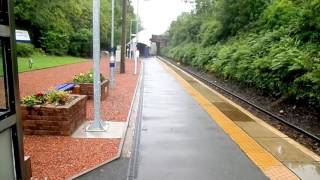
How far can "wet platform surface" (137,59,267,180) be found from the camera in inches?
277

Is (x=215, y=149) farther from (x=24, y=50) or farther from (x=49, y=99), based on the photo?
(x=24, y=50)

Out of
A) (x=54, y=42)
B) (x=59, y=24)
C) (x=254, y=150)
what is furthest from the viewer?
(x=54, y=42)

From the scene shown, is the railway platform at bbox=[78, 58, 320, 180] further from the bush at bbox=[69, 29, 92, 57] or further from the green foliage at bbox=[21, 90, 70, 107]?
the bush at bbox=[69, 29, 92, 57]

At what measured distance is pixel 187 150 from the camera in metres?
8.51

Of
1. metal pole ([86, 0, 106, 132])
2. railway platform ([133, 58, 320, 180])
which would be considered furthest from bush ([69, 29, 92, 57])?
metal pole ([86, 0, 106, 132])

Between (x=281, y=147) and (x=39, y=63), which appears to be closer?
(x=281, y=147)

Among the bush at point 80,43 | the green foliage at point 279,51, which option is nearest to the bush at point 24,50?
the bush at point 80,43

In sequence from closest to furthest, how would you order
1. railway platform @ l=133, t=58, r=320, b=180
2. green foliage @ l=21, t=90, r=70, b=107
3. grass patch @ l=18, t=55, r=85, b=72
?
railway platform @ l=133, t=58, r=320, b=180, green foliage @ l=21, t=90, r=70, b=107, grass patch @ l=18, t=55, r=85, b=72

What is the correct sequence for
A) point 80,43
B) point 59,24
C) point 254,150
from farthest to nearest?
point 80,43, point 59,24, point 254,150

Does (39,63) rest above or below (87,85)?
below

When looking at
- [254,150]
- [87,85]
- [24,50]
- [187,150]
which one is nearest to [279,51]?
[87,85]

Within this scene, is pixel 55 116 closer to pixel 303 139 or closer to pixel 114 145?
pixel 114 145

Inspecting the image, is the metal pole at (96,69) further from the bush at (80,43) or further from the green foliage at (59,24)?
the bush at (80,43)

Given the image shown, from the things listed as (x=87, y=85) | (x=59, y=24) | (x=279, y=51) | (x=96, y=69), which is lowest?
(x=87, y=85)
